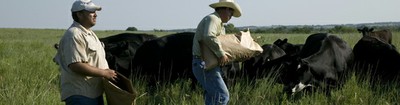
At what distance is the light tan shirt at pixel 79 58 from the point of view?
4.55 metres

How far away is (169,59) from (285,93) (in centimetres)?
310

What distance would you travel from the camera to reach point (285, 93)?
795 cm

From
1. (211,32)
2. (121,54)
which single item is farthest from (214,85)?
(121,54)

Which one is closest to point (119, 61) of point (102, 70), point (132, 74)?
point (132, 74)

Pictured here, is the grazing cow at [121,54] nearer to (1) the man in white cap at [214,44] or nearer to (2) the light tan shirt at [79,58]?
(1) the man in white cap at [214,44]

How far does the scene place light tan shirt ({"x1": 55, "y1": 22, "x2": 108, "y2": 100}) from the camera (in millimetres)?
4547

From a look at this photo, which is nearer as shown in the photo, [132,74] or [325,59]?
[325,59]

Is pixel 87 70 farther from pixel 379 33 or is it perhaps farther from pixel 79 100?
pixel 379 33

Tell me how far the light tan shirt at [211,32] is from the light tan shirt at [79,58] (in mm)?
1507

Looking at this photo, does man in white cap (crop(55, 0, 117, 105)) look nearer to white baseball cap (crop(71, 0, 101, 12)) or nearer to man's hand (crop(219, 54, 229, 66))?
white baseball cap (crop(71, 0, 101, 12))

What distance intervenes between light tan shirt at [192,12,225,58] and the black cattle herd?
104 inches

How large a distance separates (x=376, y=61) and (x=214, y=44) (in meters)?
5.72

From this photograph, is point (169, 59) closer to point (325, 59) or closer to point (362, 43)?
point (325, 59)

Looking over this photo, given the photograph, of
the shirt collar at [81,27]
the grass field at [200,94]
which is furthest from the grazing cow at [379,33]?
the shirt collar at [81,27]
